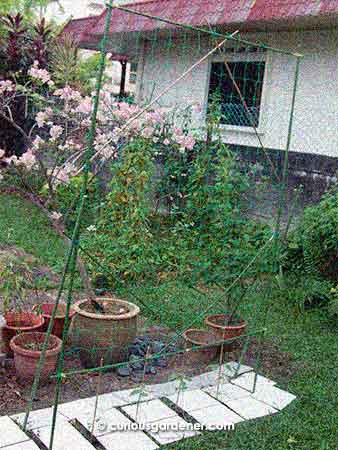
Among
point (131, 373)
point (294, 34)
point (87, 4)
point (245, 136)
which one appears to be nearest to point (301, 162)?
point (245, 136)

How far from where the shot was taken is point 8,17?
36.5 feet

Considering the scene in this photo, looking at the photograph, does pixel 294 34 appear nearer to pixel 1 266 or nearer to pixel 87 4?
pixel 1 266

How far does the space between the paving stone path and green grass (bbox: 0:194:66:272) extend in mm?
2915

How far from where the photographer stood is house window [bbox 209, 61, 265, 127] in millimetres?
8227

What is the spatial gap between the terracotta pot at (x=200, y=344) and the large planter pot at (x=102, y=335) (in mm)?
516

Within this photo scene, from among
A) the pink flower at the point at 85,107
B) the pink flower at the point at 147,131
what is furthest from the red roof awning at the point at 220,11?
the pink flower at the point at 85,107

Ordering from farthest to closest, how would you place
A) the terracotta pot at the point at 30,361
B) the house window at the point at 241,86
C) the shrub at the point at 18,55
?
1. the shrub at the point at 18,55
2. the house window at the point at 241,86
3. the terracotta pot at the point at 30,361

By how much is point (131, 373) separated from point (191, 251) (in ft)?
7.26

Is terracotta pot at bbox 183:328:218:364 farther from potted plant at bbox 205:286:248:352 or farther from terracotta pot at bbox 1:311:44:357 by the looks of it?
terracotta pot at bbox 1:311:44:357

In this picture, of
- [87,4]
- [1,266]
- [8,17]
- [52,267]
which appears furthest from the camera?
[87,4]

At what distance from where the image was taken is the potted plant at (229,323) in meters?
4.41

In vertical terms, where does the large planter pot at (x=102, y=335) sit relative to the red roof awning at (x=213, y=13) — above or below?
below

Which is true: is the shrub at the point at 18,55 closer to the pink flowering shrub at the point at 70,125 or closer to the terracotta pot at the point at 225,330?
the pink flowering shrub at the point at 70,125

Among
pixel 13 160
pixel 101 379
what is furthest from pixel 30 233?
pixel 101 379
